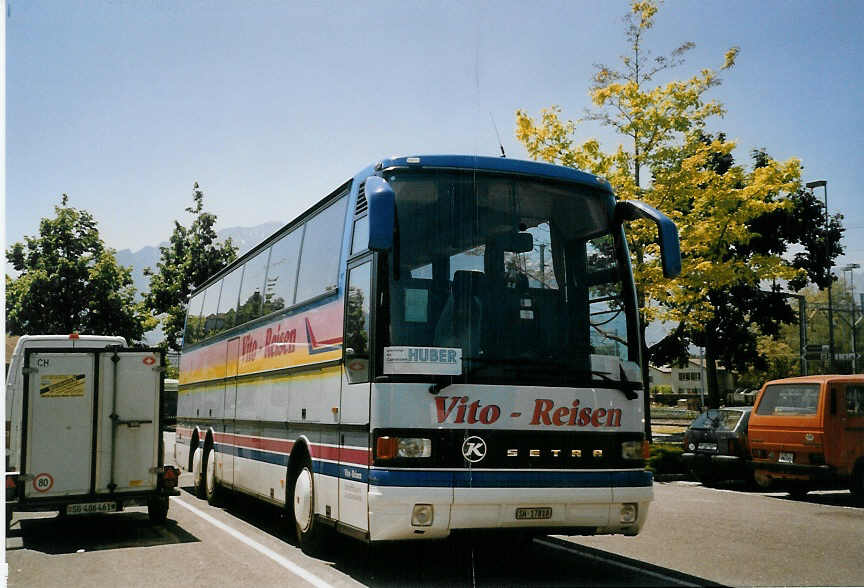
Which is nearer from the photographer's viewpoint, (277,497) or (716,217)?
(277,497)

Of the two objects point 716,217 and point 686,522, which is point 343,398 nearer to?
point 686,522

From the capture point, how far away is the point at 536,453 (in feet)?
25.7

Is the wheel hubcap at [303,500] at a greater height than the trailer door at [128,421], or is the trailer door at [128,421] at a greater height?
the trailer door at [128,421]

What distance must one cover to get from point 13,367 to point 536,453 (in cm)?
1033

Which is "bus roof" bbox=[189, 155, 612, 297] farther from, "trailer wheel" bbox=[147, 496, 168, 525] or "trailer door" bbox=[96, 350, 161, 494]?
"trailer wheel" bbox=[147, 496, 168, 525]

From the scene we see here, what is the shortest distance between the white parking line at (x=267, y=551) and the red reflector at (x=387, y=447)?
1262mm

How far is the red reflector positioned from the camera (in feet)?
24.7

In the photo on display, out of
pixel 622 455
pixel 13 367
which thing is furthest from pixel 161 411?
pixel 622 455

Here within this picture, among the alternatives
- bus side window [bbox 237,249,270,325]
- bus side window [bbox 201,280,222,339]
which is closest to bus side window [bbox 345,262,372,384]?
bus side window [bbox 237,249,270,325]

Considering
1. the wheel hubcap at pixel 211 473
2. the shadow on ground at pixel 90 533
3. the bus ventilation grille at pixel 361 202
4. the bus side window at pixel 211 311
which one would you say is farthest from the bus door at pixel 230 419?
the bus ventilation grille at pixel 361 202

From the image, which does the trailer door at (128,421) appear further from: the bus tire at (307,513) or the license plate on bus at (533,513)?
the license plate on bus at (533,513)

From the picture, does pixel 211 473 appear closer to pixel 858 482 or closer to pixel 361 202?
pixel 361 202

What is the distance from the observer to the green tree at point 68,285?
43219 mm

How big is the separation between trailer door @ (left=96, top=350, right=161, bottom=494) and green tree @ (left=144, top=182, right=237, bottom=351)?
27795 mm
